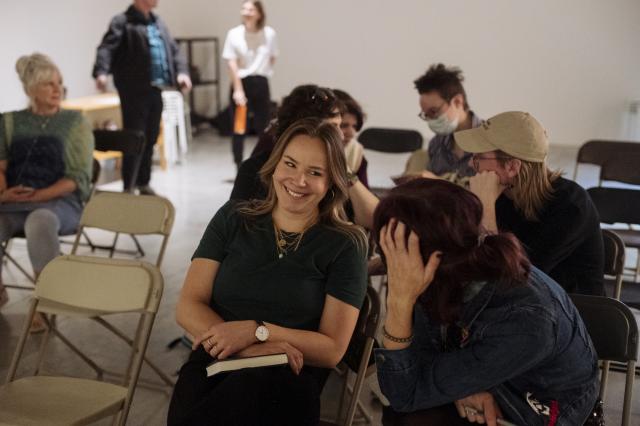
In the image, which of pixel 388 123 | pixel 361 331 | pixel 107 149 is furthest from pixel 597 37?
pixel 361 331

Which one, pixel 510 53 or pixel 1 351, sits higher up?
pixel 510 53

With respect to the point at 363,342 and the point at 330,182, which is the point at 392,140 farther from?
the point at 363,342

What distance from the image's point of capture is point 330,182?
83.4 inches

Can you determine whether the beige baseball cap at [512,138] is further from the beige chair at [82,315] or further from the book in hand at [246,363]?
the beige chair at [82,315]

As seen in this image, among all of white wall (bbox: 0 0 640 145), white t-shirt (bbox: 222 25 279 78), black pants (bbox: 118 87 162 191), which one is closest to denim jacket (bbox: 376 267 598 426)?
black pants (bbox: 118 87 162 191)

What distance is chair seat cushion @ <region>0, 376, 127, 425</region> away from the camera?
1.82m

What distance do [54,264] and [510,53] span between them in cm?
815

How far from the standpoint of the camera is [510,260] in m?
1.40

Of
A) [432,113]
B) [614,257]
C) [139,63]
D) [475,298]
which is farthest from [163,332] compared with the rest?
[139,63]

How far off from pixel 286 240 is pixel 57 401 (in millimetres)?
825

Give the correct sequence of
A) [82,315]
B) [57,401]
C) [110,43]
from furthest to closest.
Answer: [110,43] → [82,315] → [57,401]

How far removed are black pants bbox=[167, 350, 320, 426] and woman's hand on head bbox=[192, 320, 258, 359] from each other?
7 centimetres

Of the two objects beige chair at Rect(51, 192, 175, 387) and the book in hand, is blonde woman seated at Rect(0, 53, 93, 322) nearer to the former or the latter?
beige chair at Rect(51, 192, 175, 387)

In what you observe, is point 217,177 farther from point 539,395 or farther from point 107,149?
point 539,395
